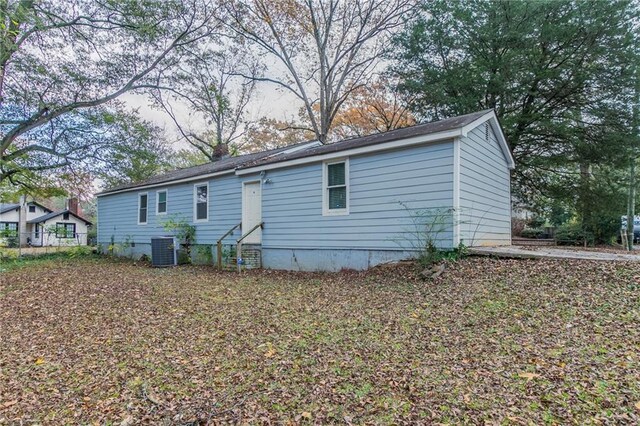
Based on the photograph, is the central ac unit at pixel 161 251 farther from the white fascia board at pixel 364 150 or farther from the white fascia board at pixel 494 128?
the white fascia board at pixel 494 128

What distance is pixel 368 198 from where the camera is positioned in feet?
27.8

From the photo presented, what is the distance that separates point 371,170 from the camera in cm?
842

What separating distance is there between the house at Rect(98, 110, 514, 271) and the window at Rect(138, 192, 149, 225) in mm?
3388

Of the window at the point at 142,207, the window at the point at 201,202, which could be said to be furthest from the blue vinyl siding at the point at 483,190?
the window at the point at 142,207

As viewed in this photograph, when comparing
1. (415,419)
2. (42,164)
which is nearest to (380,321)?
(415,419)

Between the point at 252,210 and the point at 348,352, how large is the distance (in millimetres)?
7740

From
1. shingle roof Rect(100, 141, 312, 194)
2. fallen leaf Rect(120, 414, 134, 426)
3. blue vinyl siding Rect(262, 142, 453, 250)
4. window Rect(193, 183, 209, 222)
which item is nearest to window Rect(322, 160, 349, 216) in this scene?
blue vinyl siding Rect(262, 142, 453, 250)

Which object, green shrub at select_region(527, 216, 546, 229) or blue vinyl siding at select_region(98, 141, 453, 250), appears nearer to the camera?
blue vinyl siding at select_region(98, 141, 453, 250)

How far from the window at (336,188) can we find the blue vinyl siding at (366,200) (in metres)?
0.14

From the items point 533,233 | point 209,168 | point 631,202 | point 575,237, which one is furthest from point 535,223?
point 209,168

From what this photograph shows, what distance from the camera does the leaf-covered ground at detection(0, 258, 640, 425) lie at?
2787mm

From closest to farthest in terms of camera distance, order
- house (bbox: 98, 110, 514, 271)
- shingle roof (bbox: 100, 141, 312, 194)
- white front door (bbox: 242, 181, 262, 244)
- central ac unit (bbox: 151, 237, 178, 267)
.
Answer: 1. house (bbox: 98, 110, 514, 271)
2. white front door (bbox: 242, 181, 262, 244)
3. central ac unit (bbox: 151, 237, 178, 267)
4. shingle roof (bbox: 100, 141, 312, 194)

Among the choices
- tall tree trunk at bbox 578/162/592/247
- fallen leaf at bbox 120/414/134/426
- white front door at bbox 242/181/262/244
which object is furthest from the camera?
tall tree trunk at bbox 578/162/592/247

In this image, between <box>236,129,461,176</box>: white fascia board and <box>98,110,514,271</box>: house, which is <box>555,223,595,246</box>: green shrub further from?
<box>236,129,461,176</box>: white fascia board
